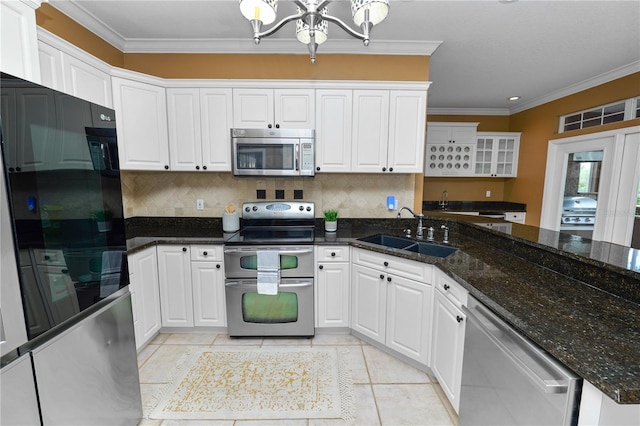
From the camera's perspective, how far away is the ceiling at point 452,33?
84.4 inches

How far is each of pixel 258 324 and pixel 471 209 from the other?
15.1ft

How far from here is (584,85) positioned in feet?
12.6

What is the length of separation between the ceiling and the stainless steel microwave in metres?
0.93

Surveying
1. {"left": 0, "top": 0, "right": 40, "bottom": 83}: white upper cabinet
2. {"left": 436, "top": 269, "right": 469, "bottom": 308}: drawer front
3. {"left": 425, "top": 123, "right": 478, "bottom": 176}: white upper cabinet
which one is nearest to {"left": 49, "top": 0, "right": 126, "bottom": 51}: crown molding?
{"left": 0, "top": 0, "right": 40, "bottom": 83}: white upper cabinet

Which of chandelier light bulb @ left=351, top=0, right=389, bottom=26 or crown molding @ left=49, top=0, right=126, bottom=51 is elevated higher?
crown molding @ left=49, top=0, right=126, bottom=51

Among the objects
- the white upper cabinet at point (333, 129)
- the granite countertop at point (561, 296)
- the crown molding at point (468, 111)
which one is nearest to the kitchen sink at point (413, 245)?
the granite countertop at point (561, 296)

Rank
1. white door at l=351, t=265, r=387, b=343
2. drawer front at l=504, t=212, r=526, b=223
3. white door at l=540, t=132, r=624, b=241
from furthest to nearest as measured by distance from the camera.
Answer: drawer front at l=504, t=212, r=526, b=223 → white door at l=540, t=132, r=624, b=241 → white door at l=351, t=265, r=387, b=343

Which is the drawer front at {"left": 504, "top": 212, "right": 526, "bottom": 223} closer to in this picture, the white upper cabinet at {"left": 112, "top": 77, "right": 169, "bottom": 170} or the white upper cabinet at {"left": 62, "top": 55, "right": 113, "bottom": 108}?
the white upper cabinet at {"left": 112, "top": 77, "right": 169, "bottom": 170}

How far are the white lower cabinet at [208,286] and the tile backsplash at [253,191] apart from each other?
2.27 feet

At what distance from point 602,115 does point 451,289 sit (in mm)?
4047

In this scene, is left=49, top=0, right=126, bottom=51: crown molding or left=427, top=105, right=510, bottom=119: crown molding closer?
left=49, top=0, right=126, bottom=51: crown molding

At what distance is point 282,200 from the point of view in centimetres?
301

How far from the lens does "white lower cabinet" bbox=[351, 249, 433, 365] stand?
2020 mm

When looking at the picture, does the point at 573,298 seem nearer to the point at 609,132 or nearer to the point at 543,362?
the point at 543,362
